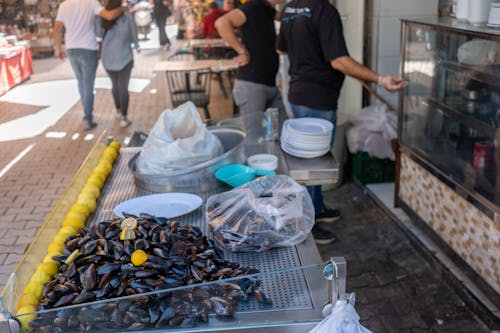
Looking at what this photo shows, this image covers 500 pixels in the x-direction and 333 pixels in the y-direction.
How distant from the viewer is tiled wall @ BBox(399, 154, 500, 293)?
3.02 m

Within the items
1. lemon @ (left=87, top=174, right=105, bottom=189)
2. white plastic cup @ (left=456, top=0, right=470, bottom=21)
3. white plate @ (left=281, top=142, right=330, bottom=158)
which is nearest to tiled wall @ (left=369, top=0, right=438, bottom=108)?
white plastic cup @ (left=456, top=0, right=470, bottom=21)

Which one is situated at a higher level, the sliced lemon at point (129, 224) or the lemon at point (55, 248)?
the sliced lemon at point (129, 224)

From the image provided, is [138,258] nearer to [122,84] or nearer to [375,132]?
[375,132]

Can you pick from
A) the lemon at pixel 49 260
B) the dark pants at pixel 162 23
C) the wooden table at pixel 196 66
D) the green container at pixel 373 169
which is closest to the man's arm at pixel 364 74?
the green container at pixel 373 169

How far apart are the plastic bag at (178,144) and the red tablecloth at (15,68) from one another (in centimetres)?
214

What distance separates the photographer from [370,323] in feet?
10.5

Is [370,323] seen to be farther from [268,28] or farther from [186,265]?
[268,28]

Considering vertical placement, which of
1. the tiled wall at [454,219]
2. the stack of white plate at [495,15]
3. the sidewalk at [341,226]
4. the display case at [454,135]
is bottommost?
the sidewalk at [341,226]

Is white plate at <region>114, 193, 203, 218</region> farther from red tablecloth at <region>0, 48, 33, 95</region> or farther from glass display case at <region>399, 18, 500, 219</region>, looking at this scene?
red tablecloth at <region>0, 48, 33, 95</region>

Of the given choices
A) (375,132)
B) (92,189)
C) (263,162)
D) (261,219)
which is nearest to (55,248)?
(92,189)

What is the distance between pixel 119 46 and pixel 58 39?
0.83 meters

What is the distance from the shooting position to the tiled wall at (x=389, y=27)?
4934 mm

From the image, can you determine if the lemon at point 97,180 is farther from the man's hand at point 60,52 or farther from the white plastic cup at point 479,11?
the man's hand at point 60,52

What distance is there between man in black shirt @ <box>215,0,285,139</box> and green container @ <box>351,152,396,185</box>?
3.48 ft
